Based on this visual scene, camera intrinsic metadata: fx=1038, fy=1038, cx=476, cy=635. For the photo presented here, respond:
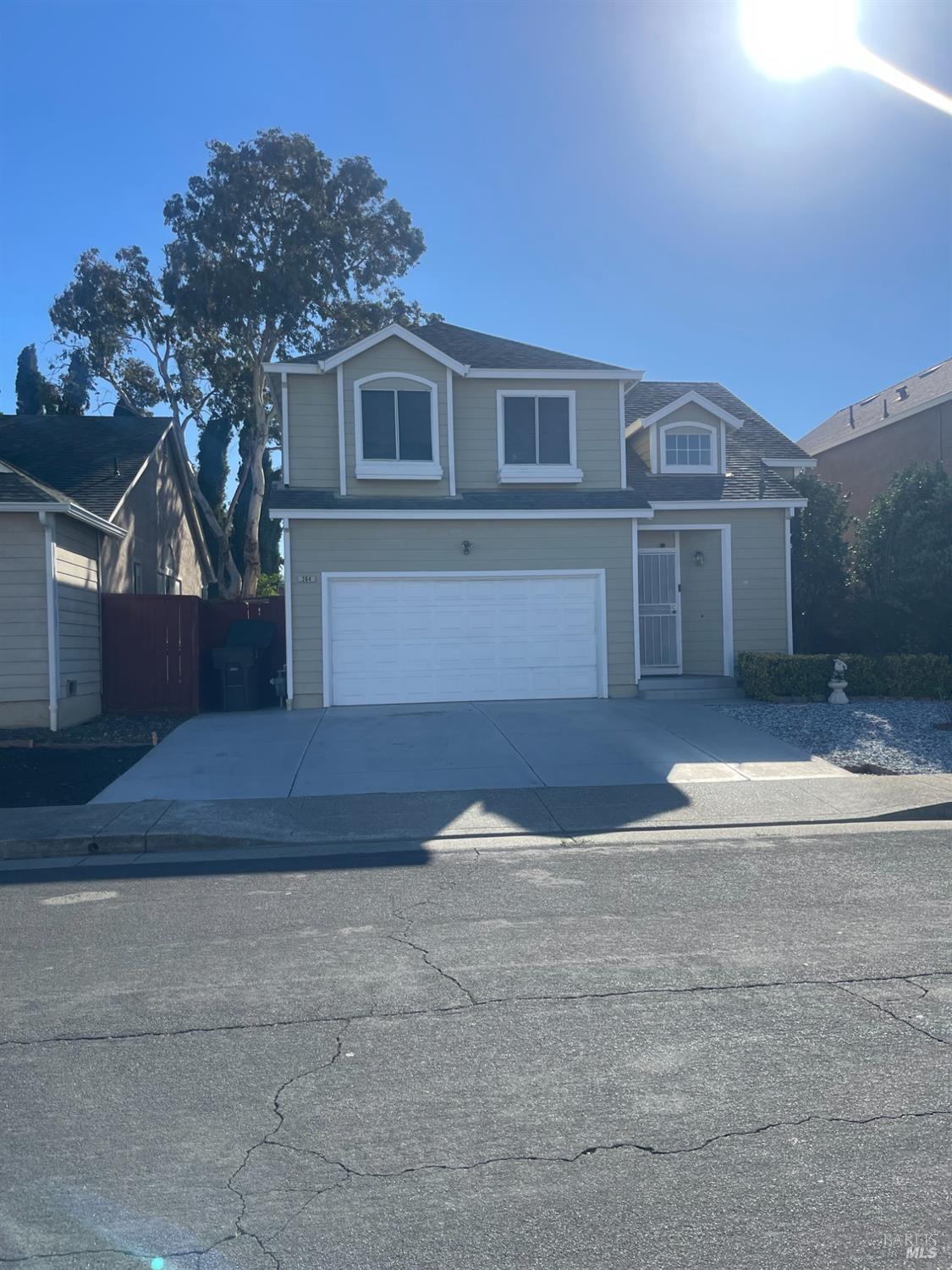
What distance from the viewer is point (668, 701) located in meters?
17.1

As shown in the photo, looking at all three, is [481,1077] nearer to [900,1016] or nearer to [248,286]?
[900,1016]

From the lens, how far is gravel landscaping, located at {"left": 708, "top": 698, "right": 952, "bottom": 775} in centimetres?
1278

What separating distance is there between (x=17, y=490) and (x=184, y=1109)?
1304 cm

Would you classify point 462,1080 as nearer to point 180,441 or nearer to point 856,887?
point 856,887

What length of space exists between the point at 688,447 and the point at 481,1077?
685 inches

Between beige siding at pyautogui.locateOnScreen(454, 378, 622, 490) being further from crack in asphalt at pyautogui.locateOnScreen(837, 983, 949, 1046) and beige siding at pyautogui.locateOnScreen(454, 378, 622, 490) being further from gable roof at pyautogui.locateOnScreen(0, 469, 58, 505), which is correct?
crack in asphalt at pyautogui.locateOnScreen(837, 983, 949, 1046)

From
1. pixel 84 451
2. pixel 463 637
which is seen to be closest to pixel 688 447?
pixel 463 637

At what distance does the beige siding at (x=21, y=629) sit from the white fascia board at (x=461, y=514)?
379 cm

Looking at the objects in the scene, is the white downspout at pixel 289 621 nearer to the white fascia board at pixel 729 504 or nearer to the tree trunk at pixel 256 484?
the white fascia board at pixel 729 504

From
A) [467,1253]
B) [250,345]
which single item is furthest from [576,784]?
[250,345]

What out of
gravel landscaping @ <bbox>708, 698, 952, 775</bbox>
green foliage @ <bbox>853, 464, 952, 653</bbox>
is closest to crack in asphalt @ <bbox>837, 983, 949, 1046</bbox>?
gravel landscaping @ <bbox>708, 698, 952, 775</bbox>

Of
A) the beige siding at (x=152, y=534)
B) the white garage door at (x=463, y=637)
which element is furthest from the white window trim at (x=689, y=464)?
the beige siding at (x=152, y=534)

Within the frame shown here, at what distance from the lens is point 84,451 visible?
20.8 metres

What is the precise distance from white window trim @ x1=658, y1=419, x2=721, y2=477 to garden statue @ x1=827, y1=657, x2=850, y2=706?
519 cm
